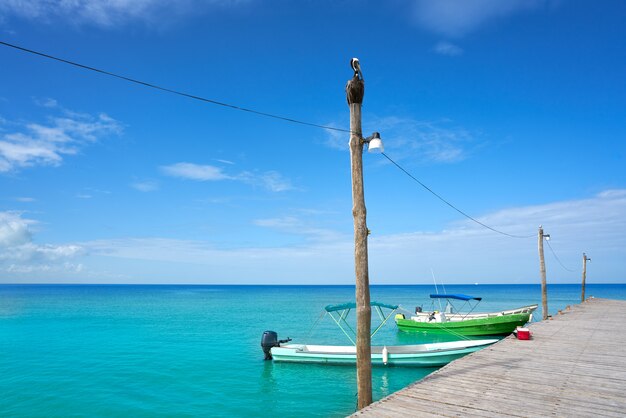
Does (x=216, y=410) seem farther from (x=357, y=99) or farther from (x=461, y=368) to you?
(x=357, y=99)

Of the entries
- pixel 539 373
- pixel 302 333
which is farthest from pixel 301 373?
pixel 302 333

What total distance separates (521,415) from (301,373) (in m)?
13.2

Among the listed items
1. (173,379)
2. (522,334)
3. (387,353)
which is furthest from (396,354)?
(173,379)

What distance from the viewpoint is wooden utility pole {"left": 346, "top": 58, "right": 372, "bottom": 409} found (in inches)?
324

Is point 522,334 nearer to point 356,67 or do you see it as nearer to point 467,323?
point 356,67

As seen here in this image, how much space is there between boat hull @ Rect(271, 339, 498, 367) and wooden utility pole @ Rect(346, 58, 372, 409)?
9.55m

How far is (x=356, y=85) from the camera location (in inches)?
353

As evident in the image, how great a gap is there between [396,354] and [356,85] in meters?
13.0

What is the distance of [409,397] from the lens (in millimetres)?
7113

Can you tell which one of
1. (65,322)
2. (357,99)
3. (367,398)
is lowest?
(65,322)

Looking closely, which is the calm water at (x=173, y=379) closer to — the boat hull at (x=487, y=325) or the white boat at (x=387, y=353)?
the white boat at (x=387, y=353)

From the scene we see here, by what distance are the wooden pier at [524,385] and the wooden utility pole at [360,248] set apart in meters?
1.01

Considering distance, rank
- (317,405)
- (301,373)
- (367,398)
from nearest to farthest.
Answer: (367,398)
(317,405)
(301,373)

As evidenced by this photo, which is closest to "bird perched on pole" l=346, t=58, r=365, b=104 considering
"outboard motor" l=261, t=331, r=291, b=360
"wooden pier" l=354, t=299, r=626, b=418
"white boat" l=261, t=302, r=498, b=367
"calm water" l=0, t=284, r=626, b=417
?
"wooden pier" l=354, t=299, r=626, b=418
